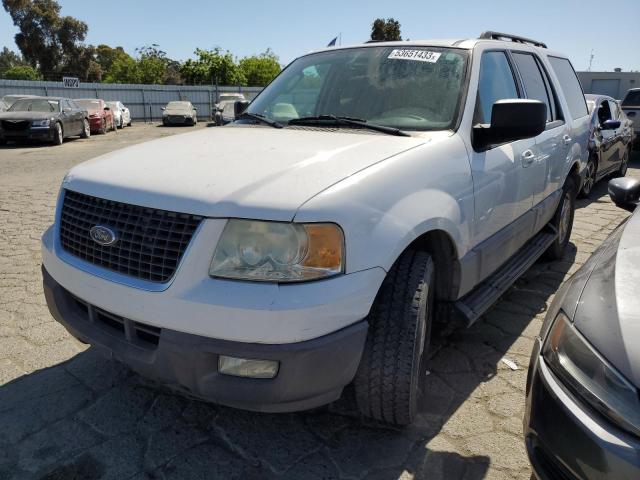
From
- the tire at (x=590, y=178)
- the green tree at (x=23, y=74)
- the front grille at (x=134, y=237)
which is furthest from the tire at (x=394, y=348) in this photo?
the green tree at (x=23, y=74)

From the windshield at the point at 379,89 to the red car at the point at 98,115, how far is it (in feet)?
65.6

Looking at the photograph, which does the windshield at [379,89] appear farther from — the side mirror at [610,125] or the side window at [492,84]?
the side mirror at [610,125]

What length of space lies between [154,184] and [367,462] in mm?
1501

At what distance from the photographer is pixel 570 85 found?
16.4 ft

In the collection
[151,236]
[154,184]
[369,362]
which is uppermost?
[154,184]

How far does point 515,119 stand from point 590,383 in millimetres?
1545

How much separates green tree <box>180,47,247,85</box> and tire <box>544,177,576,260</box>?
46.8 metres

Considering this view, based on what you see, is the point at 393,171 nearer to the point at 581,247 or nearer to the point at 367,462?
the point at 367,462

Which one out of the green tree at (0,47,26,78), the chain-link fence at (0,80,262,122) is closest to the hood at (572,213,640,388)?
the chain-link fence at (0,80,262,122)

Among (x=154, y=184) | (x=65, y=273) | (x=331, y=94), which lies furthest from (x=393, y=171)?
(x=65, y=273)

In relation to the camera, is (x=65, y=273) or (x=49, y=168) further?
(x=49, y=168)

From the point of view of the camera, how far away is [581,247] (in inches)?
222

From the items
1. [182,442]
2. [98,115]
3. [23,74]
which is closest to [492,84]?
[182,442]

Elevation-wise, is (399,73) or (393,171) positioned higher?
(399,73)
